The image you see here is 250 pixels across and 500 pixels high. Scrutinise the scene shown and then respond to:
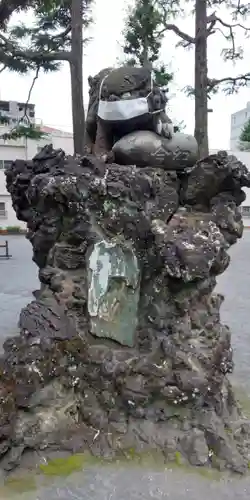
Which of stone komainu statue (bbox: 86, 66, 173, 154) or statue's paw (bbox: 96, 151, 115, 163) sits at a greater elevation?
stone komainu statue (bbox: 86, 66, 173, 154)

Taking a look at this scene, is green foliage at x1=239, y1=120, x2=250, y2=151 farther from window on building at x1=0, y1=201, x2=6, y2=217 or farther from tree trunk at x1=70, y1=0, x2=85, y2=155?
tree trunk at x1=70, y1=0, x2=85, y2=155

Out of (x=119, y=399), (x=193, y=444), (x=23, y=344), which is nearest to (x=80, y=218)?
(x=23, y=344)

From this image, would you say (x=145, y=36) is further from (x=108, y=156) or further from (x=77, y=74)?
(x=108, y=156)

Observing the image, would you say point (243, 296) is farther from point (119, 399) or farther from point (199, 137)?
point (119, 399)

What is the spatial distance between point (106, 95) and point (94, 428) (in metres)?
1.59

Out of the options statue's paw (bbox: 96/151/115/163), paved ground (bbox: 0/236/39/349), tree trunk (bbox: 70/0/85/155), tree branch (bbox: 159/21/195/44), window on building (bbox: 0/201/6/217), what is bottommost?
paved ground (bbox: 0/236/39/349)

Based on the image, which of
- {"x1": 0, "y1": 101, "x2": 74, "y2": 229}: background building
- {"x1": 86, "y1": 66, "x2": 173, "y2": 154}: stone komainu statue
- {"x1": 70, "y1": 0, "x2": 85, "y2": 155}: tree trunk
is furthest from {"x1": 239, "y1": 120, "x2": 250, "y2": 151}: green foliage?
{"x1": 86, "y1": 66, "x2": 173, "y2": 154}: stone komainu statue

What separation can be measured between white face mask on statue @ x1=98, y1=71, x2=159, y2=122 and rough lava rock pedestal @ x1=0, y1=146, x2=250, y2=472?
311 mm

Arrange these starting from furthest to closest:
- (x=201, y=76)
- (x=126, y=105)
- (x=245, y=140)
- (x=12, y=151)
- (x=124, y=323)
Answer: (x=245, y=140), (x=12, y=151), (x=201, y=76), (x=126, y=105), (x=124, y=323)

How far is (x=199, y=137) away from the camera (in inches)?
275

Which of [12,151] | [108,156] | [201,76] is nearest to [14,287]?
[201,76]

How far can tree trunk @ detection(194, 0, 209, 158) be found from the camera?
23.1ft

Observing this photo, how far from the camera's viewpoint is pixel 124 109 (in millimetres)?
2516

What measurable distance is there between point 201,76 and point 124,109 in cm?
518
